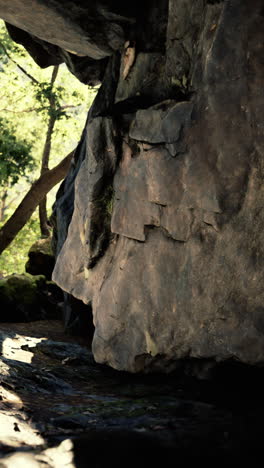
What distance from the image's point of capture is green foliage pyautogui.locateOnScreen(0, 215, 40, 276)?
2148 centimetres

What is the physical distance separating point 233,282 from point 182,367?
205 centimetres

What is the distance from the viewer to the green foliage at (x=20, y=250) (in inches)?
846

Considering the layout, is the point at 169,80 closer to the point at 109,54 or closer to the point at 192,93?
the point at 192,93

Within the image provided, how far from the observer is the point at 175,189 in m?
8.35

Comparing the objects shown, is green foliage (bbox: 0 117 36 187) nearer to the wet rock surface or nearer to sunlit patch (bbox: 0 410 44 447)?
the wet rock surface

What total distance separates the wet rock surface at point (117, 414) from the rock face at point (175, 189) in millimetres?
558

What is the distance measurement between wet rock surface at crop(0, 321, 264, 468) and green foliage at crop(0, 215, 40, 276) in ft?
37.0

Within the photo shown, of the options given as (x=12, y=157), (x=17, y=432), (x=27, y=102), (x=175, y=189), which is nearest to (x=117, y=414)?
(x=17, y=432)

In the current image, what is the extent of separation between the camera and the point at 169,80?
9094mm

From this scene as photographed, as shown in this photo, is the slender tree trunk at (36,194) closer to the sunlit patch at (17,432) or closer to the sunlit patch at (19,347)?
the sunlit patch at (19,347)

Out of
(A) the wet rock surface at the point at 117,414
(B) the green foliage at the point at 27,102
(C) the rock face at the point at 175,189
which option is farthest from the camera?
(B) the green foliage at the point at 27,102

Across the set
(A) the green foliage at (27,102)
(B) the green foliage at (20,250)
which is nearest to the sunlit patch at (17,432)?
(A) the green foliage at (27,102)

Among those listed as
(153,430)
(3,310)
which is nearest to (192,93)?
(153,430)

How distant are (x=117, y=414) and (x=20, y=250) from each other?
51.2 feet
